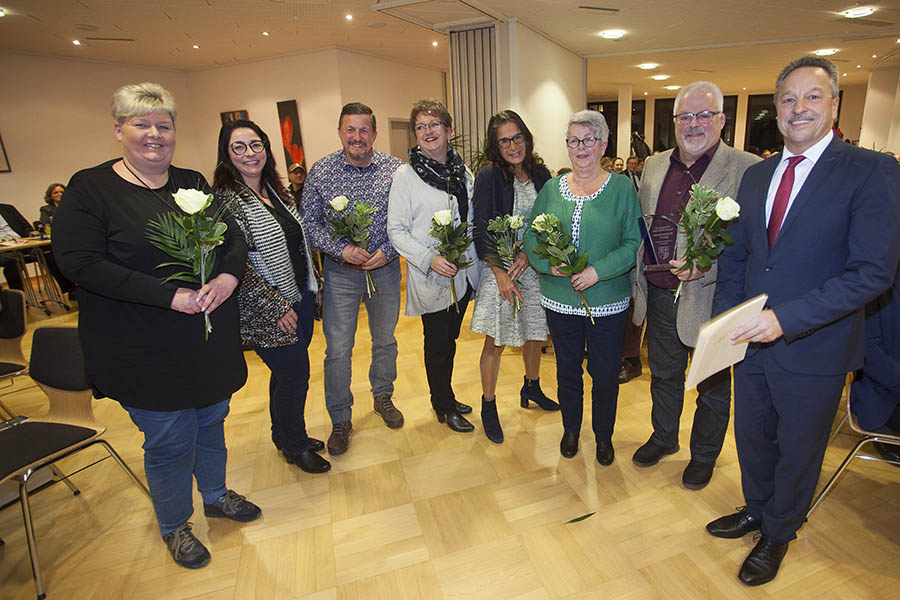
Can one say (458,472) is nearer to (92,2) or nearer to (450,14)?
(450,14)

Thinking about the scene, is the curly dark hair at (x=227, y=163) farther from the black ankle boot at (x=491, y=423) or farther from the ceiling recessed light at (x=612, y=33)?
the ceiling recessed light at (x=612, y=33)

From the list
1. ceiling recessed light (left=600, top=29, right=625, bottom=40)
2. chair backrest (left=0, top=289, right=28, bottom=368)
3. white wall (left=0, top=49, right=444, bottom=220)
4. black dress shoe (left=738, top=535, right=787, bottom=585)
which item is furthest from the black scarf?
white wall (left=0, top=49, right=444, bottom=220)

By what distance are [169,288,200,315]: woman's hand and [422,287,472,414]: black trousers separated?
1295 millimetres

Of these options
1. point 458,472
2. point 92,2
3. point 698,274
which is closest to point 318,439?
point 458,472

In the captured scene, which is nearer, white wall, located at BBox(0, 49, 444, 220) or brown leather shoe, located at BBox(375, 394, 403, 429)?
brown leather shoe, located at BBox(375, 394, 403, 429)

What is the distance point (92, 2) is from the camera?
5.97 meters

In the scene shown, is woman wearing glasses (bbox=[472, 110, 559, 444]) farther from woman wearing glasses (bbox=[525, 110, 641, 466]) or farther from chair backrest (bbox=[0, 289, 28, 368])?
chair backrest (bbox=[0, 289, 28, 368])

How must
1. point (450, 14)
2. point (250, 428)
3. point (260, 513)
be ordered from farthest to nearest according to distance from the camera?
point (450, 14)
point (250, 428)
point (260, 513)

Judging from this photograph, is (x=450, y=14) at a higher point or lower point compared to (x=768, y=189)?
higher

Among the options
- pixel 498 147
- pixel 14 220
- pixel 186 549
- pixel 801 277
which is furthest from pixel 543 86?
pixel 14 220

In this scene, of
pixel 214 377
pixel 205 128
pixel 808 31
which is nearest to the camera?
pixel 214 377

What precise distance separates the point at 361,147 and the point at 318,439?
6.12ft

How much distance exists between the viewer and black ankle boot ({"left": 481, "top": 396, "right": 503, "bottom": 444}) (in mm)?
2979

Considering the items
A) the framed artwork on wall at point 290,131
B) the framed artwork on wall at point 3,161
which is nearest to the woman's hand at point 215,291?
the framed artwork on wall at point 290,131
